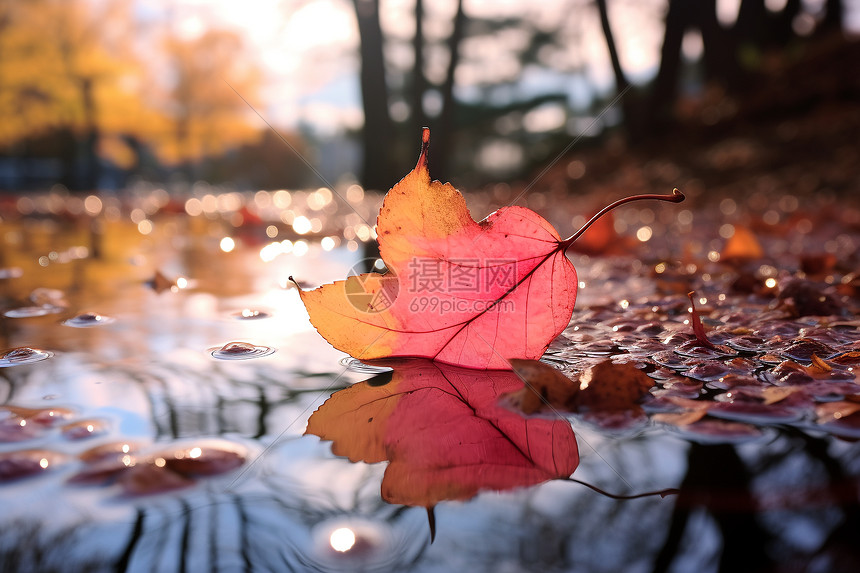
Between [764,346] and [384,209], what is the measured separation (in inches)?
26.4

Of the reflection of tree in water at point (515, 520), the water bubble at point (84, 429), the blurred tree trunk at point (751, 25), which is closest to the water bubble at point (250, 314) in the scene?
the water bubble at point (84, 429)

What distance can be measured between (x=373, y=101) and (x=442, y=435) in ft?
30.2

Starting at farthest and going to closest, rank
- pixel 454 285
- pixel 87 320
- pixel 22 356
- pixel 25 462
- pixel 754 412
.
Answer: pixel 87 320 < pixel 22 356 < pixel 454 285 < pixel 754 412 < pixel 25 462

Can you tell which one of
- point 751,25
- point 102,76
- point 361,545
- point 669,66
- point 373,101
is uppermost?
point 102,76

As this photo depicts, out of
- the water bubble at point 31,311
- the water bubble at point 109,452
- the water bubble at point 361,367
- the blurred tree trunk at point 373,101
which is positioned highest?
the blurred tree trunk at point 373,101

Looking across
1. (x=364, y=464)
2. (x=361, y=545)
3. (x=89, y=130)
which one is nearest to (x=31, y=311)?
(x=364, y=464)

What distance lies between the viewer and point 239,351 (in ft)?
3.43

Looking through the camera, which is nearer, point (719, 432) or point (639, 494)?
point (639, 494)

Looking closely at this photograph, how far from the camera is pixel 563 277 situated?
2.91 feet

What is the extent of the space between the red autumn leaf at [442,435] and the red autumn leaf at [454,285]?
63mm

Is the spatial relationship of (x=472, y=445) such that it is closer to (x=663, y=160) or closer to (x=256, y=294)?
(x=256, y=294)

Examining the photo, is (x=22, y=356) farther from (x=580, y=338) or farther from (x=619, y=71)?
(x=619, y=71)

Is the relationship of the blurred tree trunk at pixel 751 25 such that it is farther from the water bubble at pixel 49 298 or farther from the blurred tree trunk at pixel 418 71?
the water bubble at pixel 49 298

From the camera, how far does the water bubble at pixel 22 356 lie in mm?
981
